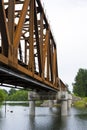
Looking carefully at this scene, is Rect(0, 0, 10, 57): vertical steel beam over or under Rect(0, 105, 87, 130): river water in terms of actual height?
A: over

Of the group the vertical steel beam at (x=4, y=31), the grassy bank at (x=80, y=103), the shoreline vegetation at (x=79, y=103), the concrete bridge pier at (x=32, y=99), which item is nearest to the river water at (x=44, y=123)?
the concrete bridge pier at (x=32, y=99)

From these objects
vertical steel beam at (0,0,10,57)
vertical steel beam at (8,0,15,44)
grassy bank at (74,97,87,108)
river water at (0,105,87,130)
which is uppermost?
vertical steel beam at (8,0,15,44)

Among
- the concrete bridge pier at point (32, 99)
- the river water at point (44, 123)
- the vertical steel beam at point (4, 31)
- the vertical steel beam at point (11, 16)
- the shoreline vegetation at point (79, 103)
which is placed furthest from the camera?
the shoreline vegetation at point (79, 103)

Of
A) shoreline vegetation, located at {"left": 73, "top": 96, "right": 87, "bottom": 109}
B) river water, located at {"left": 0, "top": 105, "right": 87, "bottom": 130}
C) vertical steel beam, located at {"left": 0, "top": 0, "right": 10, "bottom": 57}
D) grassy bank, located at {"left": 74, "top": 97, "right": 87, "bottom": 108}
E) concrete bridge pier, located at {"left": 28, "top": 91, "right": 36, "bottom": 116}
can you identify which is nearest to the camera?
vertical steel beam, located at {"left": 0, "top": 0, "right": 10, "bottom": 57}

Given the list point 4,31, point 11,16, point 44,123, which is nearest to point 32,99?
point 44,123

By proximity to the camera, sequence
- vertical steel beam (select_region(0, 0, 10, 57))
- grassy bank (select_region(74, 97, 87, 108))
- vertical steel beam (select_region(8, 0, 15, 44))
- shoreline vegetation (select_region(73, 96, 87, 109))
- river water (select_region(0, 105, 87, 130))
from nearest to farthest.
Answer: vertical steel beam (select_region(0, 0, 10, 57)) → vertical steel beam (select_region(8, 0, 15, 44)) → river water (select_region(0, 105, 87, 130)) → grassy bank (select_region(74, 97, 87, 108)) → shoreline vegetation (select_region(73, 96, 87, 109))

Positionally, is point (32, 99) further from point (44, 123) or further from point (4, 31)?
point (4, 31)

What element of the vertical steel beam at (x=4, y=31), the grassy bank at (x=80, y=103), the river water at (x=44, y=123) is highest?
the vertical steel beam at (x=4, y=31)

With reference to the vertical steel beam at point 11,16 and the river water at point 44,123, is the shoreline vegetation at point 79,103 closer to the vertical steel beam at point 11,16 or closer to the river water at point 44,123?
the river water at point 44,123

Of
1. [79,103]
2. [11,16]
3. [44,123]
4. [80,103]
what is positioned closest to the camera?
[11,16]

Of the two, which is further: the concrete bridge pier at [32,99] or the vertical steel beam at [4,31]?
the concrete bridge pier at [32,99]

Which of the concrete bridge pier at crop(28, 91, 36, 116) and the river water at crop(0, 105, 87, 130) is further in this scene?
the concrete bridge pier at crop(28, 91, 36, 116)

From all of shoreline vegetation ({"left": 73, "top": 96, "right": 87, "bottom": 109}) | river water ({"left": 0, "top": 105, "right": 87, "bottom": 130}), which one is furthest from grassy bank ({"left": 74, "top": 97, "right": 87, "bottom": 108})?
river water ({"left": 0, "top": 105, "right": 87, "bottom": 130})

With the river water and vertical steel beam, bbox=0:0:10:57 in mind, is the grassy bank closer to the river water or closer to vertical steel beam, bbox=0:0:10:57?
the river water
